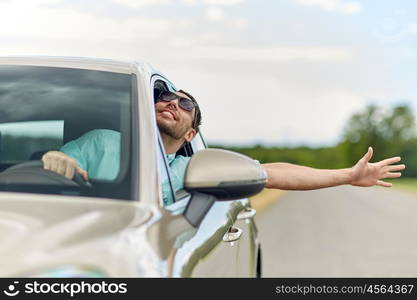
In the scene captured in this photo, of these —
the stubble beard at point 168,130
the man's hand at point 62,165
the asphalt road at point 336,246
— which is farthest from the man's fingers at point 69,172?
the asphalt road at point 336,246

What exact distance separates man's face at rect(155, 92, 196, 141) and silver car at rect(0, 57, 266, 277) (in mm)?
175

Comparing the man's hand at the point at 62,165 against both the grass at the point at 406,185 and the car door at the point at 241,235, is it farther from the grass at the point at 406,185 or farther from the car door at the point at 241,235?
the grass at the point at 406,185

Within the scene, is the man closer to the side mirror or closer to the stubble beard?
the stubble beard

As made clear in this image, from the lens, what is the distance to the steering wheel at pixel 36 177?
3.27 m

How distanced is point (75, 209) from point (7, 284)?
42 cm

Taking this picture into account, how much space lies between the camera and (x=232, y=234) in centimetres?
453

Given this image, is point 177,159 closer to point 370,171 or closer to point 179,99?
point 179,99

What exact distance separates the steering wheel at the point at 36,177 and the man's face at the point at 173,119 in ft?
3.81

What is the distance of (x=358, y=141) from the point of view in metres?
183

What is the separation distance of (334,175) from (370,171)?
184mm

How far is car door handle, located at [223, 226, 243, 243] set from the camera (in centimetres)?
433

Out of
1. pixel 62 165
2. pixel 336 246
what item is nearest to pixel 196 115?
pixel 62 165

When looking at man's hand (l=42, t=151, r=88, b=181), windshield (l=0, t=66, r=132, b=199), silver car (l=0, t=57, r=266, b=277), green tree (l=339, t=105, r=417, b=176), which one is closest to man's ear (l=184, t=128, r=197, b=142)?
silver car (l=0, t=57, r=266, b=277)

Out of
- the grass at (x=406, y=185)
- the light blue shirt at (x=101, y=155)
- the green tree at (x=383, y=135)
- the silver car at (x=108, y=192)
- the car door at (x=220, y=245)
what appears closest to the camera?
the silver car at (x=108, y=192)
